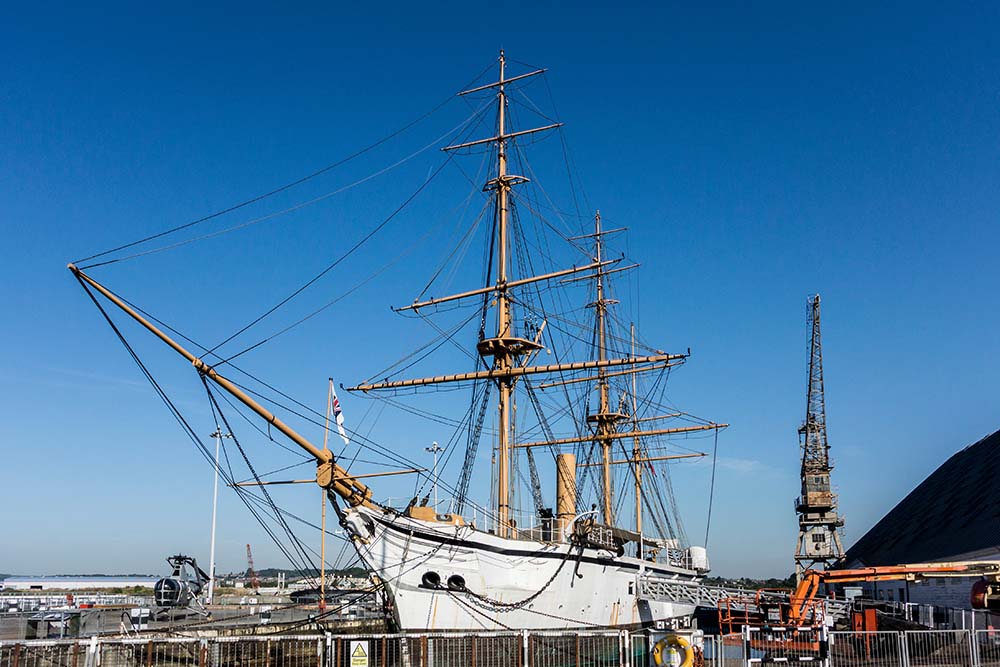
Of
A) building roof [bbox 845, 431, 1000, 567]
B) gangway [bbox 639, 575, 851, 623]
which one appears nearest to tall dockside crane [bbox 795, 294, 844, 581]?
building roof [bbox 845, 431, 1000, 567]

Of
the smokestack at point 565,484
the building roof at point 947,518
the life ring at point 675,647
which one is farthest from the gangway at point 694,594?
the life ring at point 675,647

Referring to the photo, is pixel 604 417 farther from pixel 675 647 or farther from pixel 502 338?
pixel 675 647

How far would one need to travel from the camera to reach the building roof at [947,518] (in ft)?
164

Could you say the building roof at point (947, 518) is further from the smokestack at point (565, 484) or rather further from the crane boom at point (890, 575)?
the smokestack at point (565, 484)

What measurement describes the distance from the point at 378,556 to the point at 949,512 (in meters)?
48.5

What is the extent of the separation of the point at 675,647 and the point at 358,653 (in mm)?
6761

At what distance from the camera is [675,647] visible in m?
19.0

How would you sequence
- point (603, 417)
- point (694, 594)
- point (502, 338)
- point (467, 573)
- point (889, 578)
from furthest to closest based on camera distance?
point (603, 417) < point (694, 594) < point (502, 338) < point (889, 578) < point (467, 573)

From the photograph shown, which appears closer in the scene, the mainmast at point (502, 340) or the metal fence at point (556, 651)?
the metal fence at point (556, 651)

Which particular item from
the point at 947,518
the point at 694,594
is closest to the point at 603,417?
the point at 694,594

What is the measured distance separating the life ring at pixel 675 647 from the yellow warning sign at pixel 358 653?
20.3 ft

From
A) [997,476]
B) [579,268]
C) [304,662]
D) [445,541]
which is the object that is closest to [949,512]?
[997,476]

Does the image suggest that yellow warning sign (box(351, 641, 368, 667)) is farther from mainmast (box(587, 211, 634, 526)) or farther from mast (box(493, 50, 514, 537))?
mainmast (box(587, 211, 634, 526))

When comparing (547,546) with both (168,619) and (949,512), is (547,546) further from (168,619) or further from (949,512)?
(949,512)
